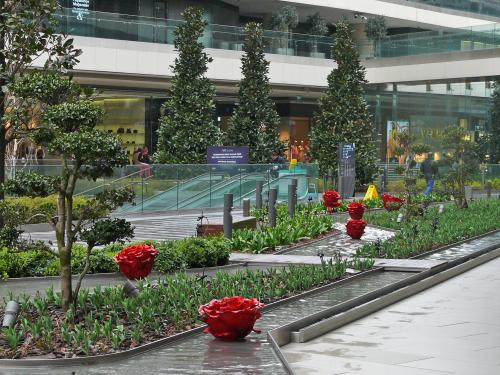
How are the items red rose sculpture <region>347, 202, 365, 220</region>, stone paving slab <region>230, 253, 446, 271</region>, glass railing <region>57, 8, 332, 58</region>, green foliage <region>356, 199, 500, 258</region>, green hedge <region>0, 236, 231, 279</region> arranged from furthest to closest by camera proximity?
glass railing <region>57, 8, 332, 58</region>, red rose sculpture <region>347, 202, 365, 220</region>, green foliage <region>356, 199, 500, 258</region>, stone paving slab <region>230, 253, 446, 271</region>, green hedge <region>0, 236, 231, 279</region>

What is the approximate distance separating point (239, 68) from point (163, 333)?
37.8m

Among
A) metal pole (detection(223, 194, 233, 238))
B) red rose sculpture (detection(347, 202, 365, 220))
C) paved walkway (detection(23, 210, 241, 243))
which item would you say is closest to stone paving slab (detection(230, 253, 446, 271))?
metal pole (detection(223, 194, 233, 238))

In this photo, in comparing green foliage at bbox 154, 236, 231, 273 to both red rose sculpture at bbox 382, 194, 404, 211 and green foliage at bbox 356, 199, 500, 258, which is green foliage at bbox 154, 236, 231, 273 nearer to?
green foliage at bbox 356, 199, 500, 258

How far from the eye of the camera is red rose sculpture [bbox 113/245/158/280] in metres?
13.8

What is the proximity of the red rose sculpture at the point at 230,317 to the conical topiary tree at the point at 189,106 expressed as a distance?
29.0 metres

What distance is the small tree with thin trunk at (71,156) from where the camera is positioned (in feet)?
36.1

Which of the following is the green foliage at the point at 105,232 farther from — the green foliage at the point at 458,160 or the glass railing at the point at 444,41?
the glass railing at the point at 444,41

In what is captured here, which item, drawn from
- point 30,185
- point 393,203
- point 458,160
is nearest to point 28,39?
point 30,185

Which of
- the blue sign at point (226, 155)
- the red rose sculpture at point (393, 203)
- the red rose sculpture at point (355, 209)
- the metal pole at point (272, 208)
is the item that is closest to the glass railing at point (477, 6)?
the blue sign at point (226, 155)

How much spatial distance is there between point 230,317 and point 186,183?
76.5 feet

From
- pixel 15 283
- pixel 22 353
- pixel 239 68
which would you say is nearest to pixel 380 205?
pixel 239 68

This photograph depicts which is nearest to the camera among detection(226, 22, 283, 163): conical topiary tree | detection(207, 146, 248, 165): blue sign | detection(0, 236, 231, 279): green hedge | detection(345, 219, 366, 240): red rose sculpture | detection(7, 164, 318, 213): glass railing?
detection(0, 236, 231, 279): green hedge

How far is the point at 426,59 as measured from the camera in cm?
5041

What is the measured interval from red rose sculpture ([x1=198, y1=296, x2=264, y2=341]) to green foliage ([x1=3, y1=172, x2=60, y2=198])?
2375 mm
